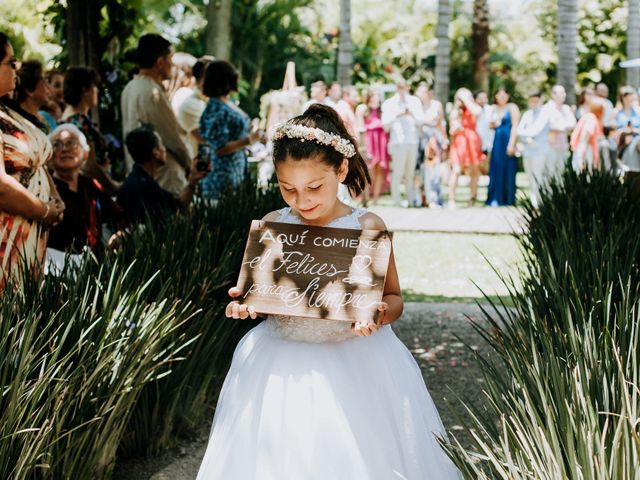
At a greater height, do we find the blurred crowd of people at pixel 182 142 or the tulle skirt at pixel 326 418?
the blurred crowd of people at pixel 182 142

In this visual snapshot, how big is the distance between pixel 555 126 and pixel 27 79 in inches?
456

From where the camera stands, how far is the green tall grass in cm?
317

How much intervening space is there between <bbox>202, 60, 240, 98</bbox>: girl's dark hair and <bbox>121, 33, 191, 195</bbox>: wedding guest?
0.47 metres

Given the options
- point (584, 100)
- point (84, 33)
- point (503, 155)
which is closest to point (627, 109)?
point (584, 100)

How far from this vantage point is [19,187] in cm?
445

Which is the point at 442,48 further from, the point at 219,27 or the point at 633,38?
the point at 219,27

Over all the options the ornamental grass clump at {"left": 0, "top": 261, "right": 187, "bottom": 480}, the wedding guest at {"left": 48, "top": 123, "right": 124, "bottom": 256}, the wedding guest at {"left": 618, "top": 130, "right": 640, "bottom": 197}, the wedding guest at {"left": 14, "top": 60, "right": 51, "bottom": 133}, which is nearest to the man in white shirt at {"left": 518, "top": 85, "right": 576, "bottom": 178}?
the wedding guest at {"left": 618, "top": 130, "right": 640, "bottom": 197}

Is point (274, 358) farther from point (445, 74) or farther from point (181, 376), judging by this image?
point (445, 74)

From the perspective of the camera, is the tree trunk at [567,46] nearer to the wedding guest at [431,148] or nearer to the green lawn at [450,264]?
the wedding guest at [431,148]

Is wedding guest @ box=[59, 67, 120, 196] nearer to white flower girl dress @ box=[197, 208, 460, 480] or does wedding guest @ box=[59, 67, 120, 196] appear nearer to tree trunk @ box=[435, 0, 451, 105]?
white flower girl dress @ box=[197, 208, 460, 480]

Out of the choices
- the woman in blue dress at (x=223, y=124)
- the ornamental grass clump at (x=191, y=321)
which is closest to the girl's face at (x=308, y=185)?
the ornamental grass clump at (x=191, y=321)

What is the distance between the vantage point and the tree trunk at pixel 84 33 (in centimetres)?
882

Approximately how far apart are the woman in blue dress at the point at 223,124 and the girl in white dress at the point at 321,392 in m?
4.81

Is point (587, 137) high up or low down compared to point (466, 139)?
down
